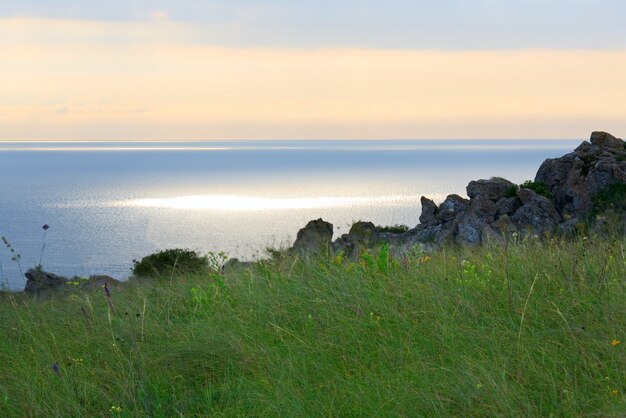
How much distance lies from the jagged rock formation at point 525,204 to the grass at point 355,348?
13.7 meters

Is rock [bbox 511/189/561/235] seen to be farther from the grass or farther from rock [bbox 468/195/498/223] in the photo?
the grass

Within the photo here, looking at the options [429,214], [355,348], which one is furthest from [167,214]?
[355,348]

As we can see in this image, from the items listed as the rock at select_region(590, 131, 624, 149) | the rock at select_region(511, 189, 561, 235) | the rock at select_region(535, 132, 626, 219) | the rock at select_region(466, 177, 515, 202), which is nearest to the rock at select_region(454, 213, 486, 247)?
the rock at select_region(511, 189, 561, 235)

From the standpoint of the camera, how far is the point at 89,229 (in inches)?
4161

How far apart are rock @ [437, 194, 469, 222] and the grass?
17.4 metres

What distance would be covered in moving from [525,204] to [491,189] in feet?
5.95

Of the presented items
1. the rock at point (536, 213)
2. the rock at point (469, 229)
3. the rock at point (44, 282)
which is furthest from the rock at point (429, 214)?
the rock at point (44, 282)

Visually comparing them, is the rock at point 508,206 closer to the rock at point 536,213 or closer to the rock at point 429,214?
the rock at point 536,213

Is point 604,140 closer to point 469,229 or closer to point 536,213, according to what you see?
point 536,213

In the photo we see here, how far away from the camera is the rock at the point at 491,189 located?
2461 centimetres

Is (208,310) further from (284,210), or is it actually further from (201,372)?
(284,210)

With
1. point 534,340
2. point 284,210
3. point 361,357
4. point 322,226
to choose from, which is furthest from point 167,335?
point 284,210

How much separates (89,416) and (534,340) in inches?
137

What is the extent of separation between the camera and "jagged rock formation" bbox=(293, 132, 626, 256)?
22.4 m
